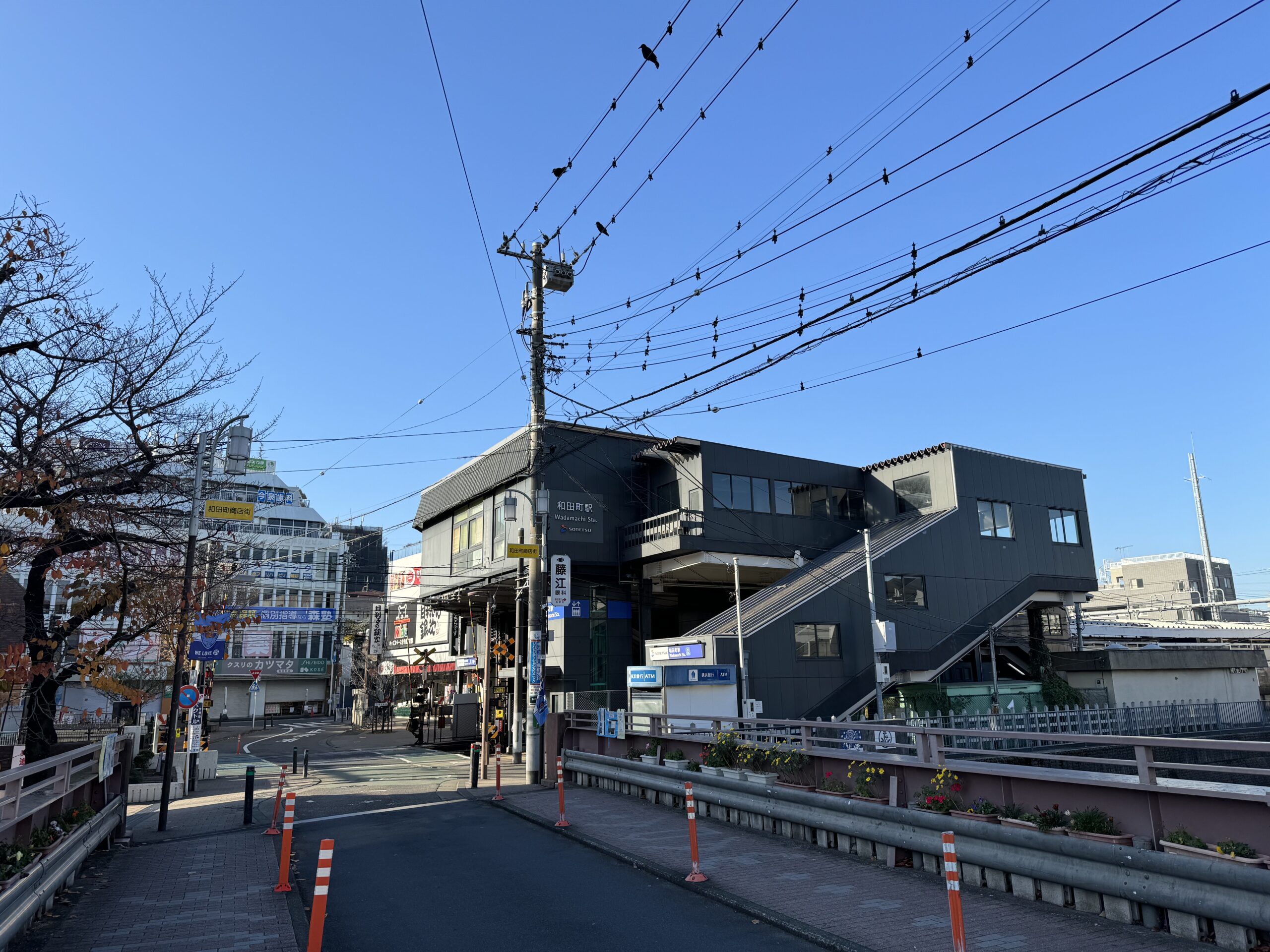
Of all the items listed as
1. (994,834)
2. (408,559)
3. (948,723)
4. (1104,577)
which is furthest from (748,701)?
(1104,577)

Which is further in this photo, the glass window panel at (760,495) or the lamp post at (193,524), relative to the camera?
the glass window panel at (760,495)

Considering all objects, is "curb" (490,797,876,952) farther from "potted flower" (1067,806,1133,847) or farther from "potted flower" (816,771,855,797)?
"potted flower" (816,771,855,797)

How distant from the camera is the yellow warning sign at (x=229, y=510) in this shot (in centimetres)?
1394

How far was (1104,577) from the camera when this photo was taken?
4336 inches

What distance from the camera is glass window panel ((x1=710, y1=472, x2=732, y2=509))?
31.6 meters

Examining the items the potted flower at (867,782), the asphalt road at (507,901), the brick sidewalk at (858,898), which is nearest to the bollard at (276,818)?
the asphalt road at (507,901)

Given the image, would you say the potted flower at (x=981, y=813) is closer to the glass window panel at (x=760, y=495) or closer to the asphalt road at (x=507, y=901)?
the asphalt road at (x=507, y=901)

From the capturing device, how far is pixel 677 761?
1623 cm

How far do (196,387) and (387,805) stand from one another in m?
10.2

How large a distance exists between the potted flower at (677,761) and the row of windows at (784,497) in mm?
15589

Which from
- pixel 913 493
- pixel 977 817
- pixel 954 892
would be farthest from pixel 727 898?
pixel 913 493

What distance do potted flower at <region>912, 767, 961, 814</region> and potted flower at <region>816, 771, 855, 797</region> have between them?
1.40m

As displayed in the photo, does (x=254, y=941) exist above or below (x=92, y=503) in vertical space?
below

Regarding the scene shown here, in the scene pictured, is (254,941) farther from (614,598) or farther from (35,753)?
(614,598)
